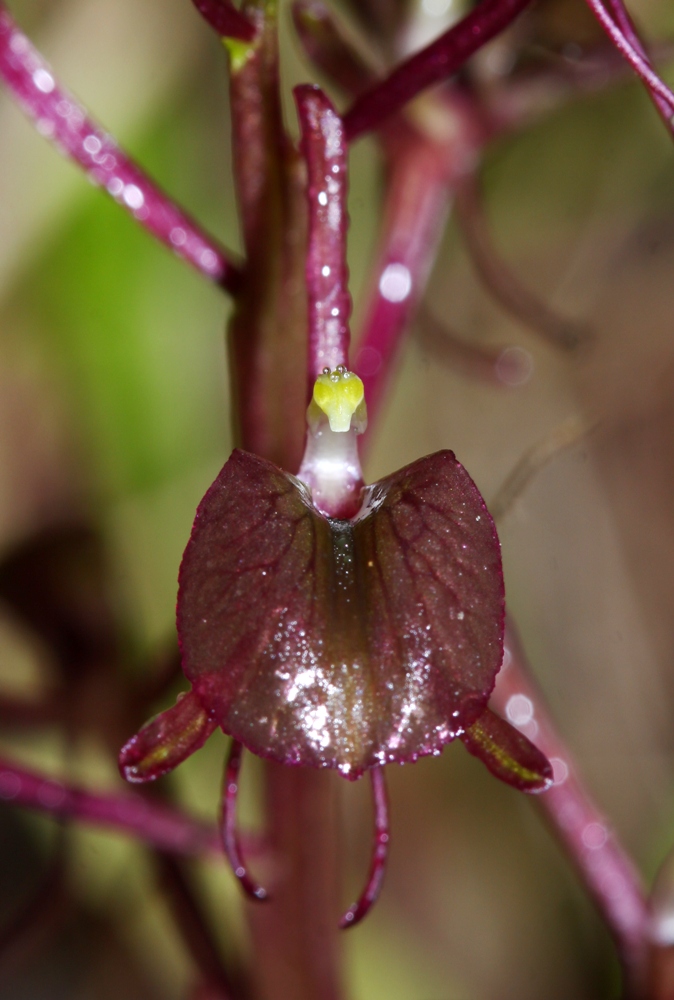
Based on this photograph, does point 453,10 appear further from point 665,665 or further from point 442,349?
point 665,665

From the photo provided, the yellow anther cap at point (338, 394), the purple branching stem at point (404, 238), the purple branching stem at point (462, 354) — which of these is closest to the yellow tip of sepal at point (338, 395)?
the yellow anther cap at point (338, 394)

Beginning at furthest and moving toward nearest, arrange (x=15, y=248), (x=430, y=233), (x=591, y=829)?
(x=15, y=248) → (x=430, y=233) → (x=591, y=829)

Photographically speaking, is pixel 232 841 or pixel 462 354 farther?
pixel 462 354

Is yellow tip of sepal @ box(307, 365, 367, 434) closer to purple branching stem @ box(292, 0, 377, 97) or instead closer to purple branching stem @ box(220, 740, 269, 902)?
purple branching stem @ box(220, 740, 269, 902)

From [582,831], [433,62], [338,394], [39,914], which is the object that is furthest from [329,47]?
[39,914]

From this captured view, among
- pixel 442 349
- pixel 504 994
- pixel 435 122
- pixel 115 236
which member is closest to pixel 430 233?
pixel 435 122

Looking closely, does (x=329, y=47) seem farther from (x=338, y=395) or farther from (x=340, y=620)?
(x=340, y=620)

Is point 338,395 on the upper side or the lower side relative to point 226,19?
lower
